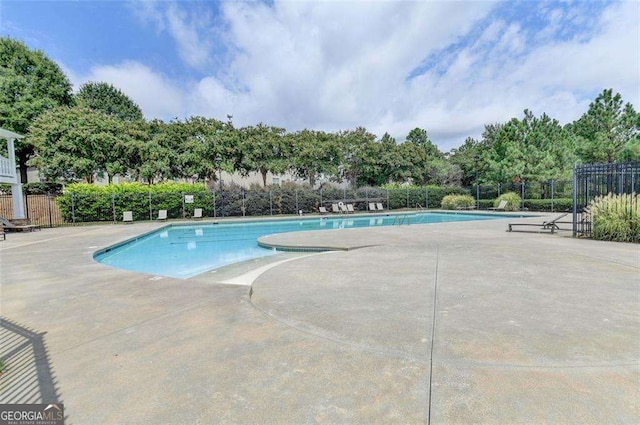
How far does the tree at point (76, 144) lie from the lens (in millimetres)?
19109

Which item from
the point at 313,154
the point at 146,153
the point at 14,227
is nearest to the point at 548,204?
the point at 313,154

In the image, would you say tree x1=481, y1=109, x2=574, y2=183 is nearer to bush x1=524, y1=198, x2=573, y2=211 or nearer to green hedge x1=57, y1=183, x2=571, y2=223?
bush x1=524, y1=198, x2=573, y2=211

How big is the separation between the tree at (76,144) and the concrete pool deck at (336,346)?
17.8 meters

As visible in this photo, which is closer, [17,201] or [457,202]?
[17,201]

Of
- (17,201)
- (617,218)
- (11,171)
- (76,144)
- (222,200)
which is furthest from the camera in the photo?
(222,200)

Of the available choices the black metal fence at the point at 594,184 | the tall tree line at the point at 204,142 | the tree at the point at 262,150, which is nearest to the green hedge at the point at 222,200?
the tree at the point at 262,150

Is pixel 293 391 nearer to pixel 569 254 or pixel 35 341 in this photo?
pixel 35 341

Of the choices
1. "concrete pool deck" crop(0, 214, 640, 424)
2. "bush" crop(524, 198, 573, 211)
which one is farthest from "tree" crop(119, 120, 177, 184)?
"bush" crop(524, 198, 573, 211)

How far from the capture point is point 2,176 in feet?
43.8

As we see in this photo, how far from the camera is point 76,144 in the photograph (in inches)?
762

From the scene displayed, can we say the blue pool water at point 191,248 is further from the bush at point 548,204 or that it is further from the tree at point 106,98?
the tree at point 106,98

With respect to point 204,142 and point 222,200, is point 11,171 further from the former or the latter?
point 204,142

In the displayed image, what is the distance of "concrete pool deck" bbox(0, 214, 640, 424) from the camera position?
1837 millimetres

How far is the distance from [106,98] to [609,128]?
43.7m
